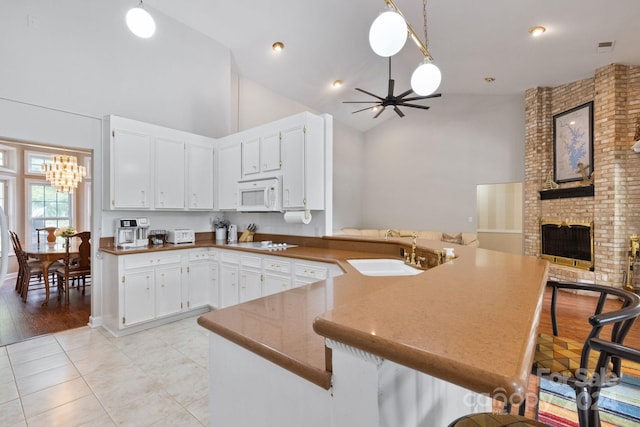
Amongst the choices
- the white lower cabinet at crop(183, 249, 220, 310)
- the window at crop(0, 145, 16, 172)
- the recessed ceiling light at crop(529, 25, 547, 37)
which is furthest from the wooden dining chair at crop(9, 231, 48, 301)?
the recessed ceiling light at crop(529, 25, 547, 37)

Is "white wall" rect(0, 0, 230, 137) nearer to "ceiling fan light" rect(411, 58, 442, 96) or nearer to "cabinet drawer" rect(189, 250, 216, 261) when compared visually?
"cabinet drawer" rect(189, 250, 216, 261)

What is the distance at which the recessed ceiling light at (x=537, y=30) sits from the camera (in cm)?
376

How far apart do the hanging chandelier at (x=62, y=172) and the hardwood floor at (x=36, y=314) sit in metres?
1.88

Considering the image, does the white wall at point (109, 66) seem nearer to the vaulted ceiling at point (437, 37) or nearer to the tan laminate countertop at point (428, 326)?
the vaulted ceiling at point (437, 37)

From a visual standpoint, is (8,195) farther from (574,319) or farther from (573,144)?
(573,144)

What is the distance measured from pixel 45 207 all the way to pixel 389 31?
756 cm

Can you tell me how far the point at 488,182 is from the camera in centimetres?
676

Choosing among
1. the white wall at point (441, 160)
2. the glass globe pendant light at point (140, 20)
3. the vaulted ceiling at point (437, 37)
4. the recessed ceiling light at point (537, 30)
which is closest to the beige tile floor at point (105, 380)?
the glass globe pendant light at point (140, 20)

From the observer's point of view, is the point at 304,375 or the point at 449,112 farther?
the point at 449,112

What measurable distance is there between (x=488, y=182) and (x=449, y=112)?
2058 millimetres

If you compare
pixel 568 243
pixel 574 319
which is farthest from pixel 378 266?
pixel 568 243

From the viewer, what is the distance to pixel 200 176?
429cm

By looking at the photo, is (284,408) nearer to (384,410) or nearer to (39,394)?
(384,410)

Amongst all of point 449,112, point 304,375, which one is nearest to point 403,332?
point 304,375
